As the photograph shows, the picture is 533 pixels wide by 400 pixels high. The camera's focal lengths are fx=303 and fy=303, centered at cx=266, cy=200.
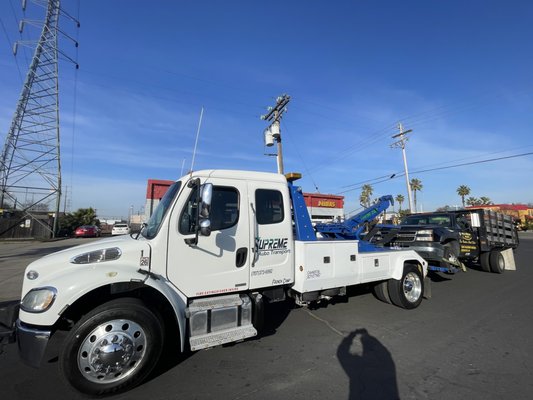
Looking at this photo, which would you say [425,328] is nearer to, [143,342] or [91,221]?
[143,342]

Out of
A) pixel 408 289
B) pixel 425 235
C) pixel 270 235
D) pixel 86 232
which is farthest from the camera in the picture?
pixel 86 232

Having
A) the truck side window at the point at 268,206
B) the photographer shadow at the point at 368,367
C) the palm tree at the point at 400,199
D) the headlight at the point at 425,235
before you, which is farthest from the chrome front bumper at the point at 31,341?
the palm tree at the point at 400,199

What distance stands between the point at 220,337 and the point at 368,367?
185 centimetres

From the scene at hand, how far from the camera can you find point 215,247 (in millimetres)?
3959

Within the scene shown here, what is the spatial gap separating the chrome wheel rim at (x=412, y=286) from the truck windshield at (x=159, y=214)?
5022mm

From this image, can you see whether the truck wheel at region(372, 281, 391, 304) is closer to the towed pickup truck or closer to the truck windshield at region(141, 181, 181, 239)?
the towed pickup truck

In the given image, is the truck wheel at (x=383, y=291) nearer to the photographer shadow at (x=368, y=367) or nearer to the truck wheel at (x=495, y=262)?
the photographer shadow at (x=368, y=367)

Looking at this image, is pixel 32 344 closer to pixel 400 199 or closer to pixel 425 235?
pixel 425 235

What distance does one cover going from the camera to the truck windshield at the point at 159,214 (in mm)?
3850

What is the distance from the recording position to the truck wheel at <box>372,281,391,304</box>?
20.9 feet

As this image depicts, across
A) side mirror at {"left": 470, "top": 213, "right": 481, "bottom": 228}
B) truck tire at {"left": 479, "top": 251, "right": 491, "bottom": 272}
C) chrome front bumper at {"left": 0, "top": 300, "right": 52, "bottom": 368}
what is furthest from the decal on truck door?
truck tire at {"left": 479, "top": 251, "right": 491, "bottom": 272}

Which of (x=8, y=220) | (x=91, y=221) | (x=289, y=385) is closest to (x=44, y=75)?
(x=8, y=220)

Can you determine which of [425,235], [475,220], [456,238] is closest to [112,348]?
[425,235]

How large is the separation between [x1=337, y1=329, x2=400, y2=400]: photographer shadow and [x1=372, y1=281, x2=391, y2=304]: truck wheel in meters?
1.81
